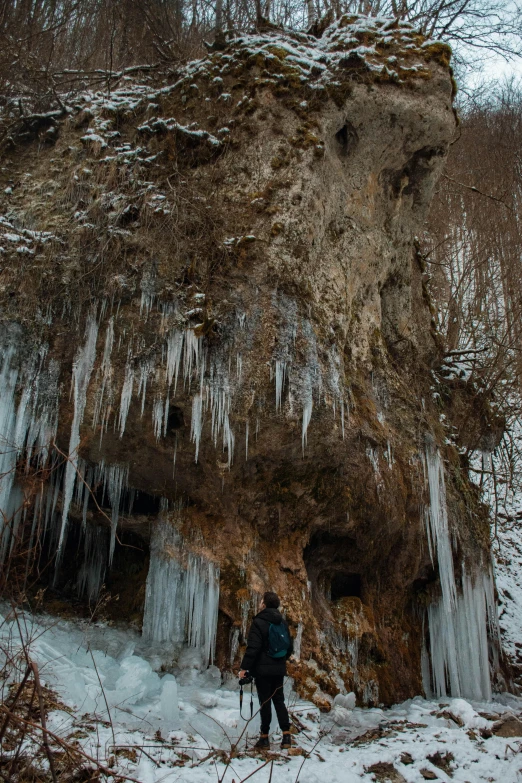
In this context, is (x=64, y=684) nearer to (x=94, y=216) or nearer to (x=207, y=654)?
(x=207, y=654)

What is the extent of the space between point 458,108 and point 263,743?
9693 mm

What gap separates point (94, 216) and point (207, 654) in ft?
16.0

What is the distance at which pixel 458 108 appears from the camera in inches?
409

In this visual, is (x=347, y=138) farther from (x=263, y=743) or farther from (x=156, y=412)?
(x=263, y=743)

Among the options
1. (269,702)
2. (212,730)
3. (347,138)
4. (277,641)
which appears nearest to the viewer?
(269,702)

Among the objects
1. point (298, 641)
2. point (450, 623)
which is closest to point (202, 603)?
point (298, 641)

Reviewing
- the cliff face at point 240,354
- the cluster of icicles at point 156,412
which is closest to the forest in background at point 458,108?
the cliff face at point 240,354

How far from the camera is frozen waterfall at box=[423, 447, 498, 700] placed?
316 inches

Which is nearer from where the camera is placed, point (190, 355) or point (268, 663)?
point (268, 663)

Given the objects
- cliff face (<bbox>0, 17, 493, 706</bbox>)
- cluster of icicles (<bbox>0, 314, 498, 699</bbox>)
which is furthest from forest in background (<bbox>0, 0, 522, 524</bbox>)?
cluster of icicles (<bbox>0, 314, 498, 699</bbox>)

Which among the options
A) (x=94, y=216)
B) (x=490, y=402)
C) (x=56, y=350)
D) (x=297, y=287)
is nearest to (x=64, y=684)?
(x=56, y=350)

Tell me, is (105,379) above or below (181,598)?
above

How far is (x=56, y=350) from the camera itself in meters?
6.79

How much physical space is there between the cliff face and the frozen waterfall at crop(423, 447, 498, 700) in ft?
0.17
